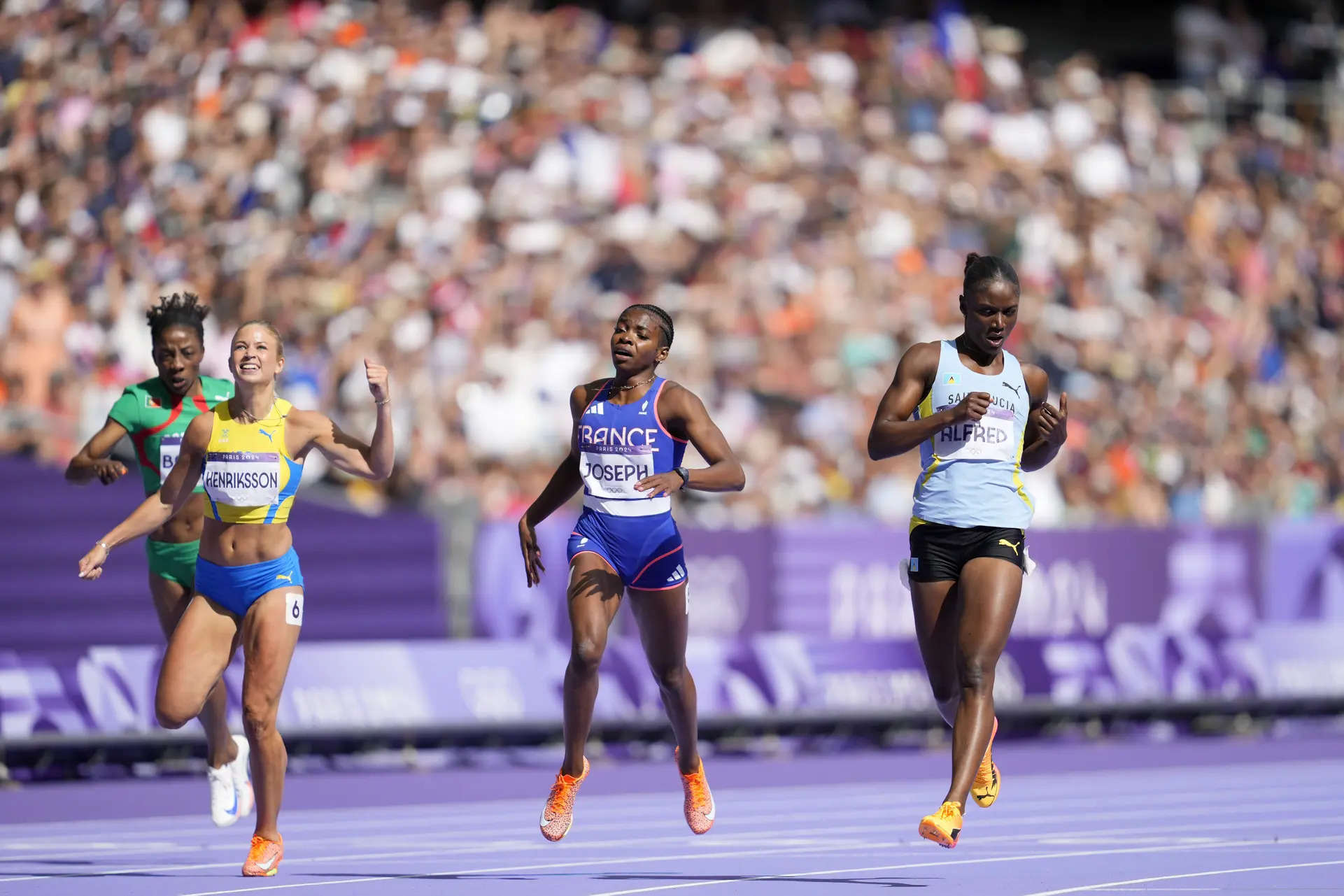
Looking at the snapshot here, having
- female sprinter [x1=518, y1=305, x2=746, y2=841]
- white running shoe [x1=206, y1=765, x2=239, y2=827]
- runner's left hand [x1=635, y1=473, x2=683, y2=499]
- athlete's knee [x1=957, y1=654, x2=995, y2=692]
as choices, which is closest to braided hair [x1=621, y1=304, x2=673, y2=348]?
female sprinter [x1=518, y1=305, x2=746, y2=841]

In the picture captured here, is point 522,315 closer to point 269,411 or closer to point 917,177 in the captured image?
point 917,177

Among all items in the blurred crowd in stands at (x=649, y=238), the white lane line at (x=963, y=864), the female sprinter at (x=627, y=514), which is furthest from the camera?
the blurred crowd in stands at (x=649, y=238)

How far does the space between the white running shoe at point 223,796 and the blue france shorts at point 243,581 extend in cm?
186

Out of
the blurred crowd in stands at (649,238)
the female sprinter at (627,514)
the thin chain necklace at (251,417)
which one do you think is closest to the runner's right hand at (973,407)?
the female sprinter at (627,514)

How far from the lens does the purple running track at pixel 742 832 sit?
9.45 m

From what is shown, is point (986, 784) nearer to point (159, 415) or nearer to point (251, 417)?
point (251, 417)

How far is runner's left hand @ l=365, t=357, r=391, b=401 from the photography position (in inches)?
372

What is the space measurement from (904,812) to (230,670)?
5181 millimetres

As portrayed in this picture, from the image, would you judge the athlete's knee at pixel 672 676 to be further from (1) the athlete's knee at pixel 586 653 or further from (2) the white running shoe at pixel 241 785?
(2) the white running shoe at pixel 241 785

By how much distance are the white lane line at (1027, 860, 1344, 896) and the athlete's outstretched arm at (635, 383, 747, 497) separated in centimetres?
220

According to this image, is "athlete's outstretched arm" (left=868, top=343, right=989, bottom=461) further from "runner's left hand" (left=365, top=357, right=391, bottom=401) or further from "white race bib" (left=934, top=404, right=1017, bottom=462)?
"runner's left hand" (left=365, top=357, right=391, bottom=401)

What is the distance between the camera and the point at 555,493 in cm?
1032

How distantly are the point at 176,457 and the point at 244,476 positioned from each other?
5.75ft

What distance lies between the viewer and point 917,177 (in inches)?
1053
